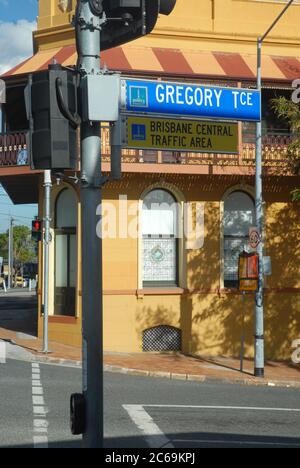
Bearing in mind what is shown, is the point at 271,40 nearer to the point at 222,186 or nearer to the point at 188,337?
the point at 222,186

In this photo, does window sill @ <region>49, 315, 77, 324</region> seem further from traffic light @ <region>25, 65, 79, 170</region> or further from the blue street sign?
traffic light @ <region>25, 65, 79, 170</region>

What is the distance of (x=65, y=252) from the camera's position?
65.3ft

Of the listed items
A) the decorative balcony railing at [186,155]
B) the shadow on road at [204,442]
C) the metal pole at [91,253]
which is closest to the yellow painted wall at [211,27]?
the decorative balcony railing at [186,155]

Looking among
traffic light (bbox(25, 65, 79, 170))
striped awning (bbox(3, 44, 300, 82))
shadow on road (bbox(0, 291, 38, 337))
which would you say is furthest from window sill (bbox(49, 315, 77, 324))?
traffic light (bbox(25, 65, 79, 170))

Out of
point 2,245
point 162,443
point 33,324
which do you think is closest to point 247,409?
point 162,443

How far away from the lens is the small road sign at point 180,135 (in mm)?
5828

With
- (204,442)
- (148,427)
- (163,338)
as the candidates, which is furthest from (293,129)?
(204,442)

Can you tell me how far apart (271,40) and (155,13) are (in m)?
16.9

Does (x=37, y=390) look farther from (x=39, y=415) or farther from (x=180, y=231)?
(x=180, y=231)

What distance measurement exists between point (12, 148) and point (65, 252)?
3.36 meters

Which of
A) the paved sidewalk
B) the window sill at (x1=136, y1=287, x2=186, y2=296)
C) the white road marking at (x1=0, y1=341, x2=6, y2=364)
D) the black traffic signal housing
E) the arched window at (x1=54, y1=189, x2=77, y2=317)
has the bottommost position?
the paved sidewalk

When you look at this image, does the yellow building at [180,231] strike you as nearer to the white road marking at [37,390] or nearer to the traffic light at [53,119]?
the white road marking at [37,390]

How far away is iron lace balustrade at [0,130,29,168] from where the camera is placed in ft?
63.8

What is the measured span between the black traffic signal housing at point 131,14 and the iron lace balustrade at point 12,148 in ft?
47.0
